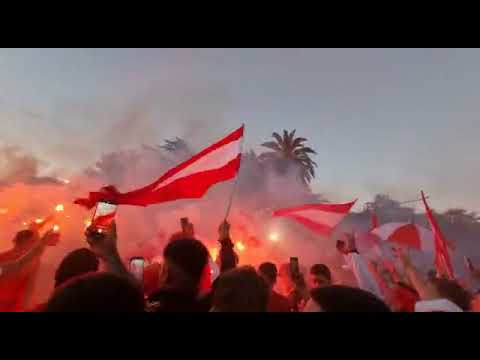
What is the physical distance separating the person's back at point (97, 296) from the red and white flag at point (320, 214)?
5.38 metres

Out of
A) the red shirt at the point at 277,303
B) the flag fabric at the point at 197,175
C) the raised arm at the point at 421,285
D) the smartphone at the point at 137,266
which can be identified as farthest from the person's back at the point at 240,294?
the raised arm at the point at 421,285

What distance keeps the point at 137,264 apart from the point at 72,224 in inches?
715

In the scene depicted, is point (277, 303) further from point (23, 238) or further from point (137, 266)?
point (23, 238)

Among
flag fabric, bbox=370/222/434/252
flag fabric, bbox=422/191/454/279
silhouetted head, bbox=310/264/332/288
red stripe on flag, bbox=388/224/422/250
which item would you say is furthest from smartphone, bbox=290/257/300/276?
flag fabric, bbox=422/191/454/279

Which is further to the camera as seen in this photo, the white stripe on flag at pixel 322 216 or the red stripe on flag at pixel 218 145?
the white stripe on flag at pixel 322 216

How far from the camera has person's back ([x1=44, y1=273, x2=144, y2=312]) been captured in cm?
146

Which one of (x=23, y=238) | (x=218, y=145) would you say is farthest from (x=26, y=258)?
(x=218, y=145)

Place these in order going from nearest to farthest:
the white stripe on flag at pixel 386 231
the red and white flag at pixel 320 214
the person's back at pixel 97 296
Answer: the person's back at pixel 97 296, the red and white flag at pixel 320 214, the white stripe on flag at pixel 386 231

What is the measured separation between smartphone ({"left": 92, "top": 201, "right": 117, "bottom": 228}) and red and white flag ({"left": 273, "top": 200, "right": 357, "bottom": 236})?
3856mm

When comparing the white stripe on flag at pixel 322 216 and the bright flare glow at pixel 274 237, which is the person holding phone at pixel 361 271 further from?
the bright flare glow at pixel 274 237

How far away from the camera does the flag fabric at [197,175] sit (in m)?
4.55

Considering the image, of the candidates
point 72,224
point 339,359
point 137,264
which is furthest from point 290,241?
point 339,359

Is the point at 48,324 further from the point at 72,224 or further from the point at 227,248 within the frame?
the point at 72,224

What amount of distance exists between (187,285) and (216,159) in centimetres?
286
